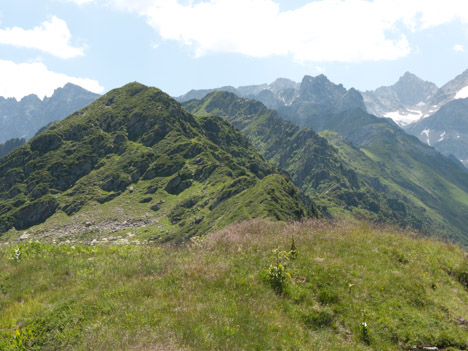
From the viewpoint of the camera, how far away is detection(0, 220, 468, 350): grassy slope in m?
8.20

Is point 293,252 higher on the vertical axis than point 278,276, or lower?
higher

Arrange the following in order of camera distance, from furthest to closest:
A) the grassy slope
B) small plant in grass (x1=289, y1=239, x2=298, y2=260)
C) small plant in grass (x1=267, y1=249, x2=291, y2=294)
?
small plant in grass (x1=289, y1=239, x2=298, y2=260) → small plant in grass (x1=267, y1=249, x2=291, y2=294) → the grassy slope

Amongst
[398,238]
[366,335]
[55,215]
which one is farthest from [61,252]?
[55,215]

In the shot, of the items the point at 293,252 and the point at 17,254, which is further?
the point at 293,252

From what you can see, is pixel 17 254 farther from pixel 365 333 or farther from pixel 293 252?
pixel 365 333

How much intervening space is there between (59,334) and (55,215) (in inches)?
8409

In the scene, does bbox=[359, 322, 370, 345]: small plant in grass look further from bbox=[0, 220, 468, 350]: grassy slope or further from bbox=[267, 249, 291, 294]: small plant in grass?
bbox=[267, 249, 291, 294]: small plant in grass

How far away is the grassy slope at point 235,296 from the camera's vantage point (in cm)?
820

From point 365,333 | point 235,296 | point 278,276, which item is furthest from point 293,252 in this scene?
point 365,333

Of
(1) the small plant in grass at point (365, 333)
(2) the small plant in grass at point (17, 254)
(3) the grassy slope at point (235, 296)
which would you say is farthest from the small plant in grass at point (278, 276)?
(2) the small plant in grass at point (17, 254)

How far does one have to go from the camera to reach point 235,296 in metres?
10.3

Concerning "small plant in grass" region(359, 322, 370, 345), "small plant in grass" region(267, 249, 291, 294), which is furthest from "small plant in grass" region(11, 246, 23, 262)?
"small plant in grass" region(359, 322, 370, 345)

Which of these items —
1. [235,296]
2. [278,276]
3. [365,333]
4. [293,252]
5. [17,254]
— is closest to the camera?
[365,333]

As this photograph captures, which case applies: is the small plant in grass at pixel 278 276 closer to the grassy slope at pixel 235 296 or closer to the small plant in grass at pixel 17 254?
the grassy slope at pixel 235 296
